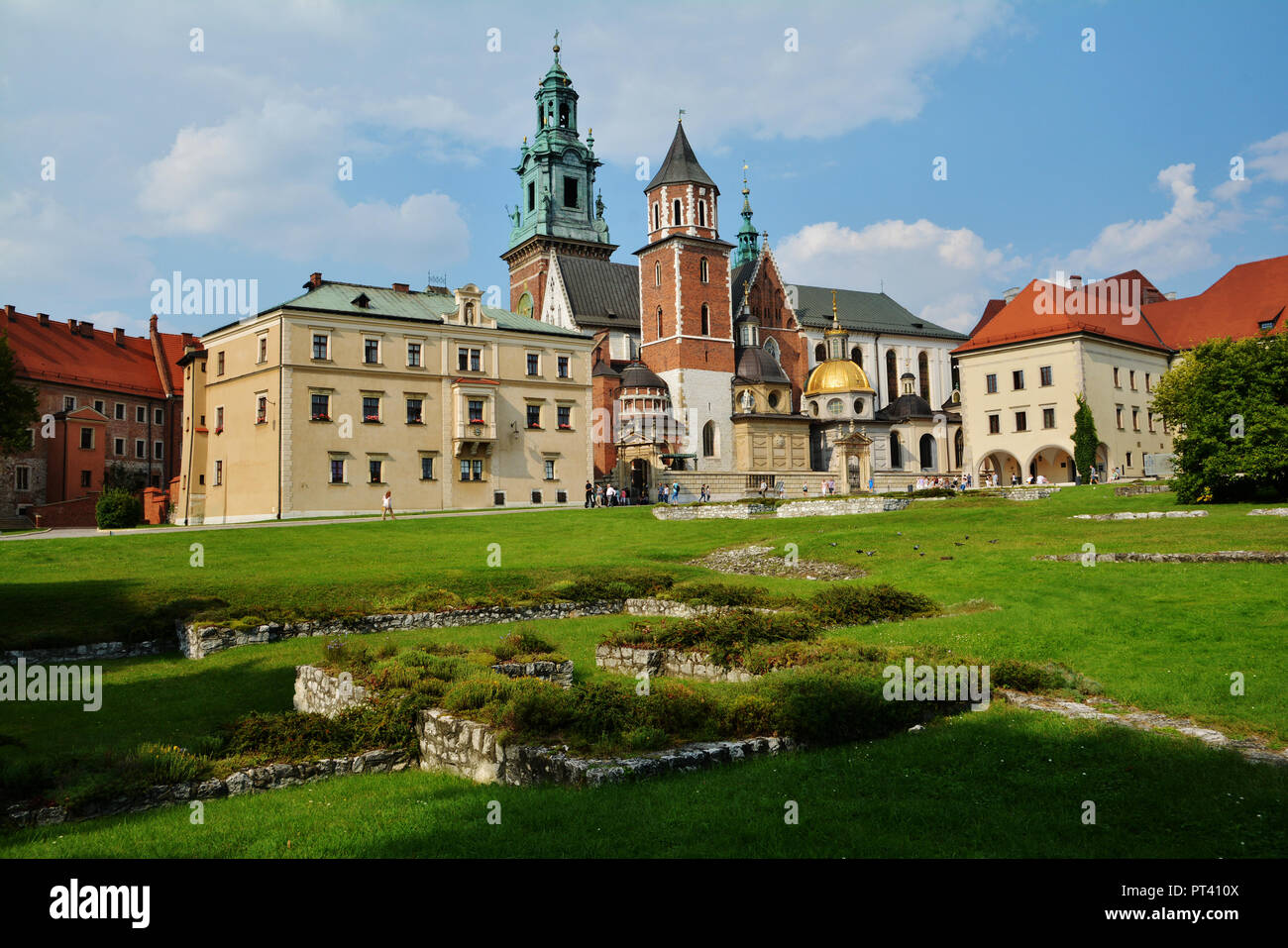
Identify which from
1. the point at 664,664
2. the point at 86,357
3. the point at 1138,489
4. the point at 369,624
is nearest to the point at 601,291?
the point at 86,357

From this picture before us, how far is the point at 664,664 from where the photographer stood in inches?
572

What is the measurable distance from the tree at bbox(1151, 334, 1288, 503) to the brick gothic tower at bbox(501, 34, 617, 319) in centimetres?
6803

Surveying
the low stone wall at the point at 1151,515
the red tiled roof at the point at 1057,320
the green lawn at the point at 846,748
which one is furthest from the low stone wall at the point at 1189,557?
the red tiled roof at the point at 1057,320

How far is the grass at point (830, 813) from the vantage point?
6449mm

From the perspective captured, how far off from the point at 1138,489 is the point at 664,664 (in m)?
34.6

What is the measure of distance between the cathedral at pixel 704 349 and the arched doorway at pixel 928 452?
14cm

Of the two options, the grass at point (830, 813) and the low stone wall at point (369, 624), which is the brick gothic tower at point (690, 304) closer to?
the low stone wall at point (369, 624)

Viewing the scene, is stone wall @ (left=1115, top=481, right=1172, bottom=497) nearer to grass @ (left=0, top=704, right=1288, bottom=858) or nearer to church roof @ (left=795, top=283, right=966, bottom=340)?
grass @ (left=0, top=704, right=1288, bottom=858)

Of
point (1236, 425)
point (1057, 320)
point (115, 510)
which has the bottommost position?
point (115, 510)

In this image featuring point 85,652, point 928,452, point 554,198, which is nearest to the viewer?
point 85,652

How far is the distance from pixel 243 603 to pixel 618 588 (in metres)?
8.77

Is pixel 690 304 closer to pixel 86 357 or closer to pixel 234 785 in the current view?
pixel 86 357
